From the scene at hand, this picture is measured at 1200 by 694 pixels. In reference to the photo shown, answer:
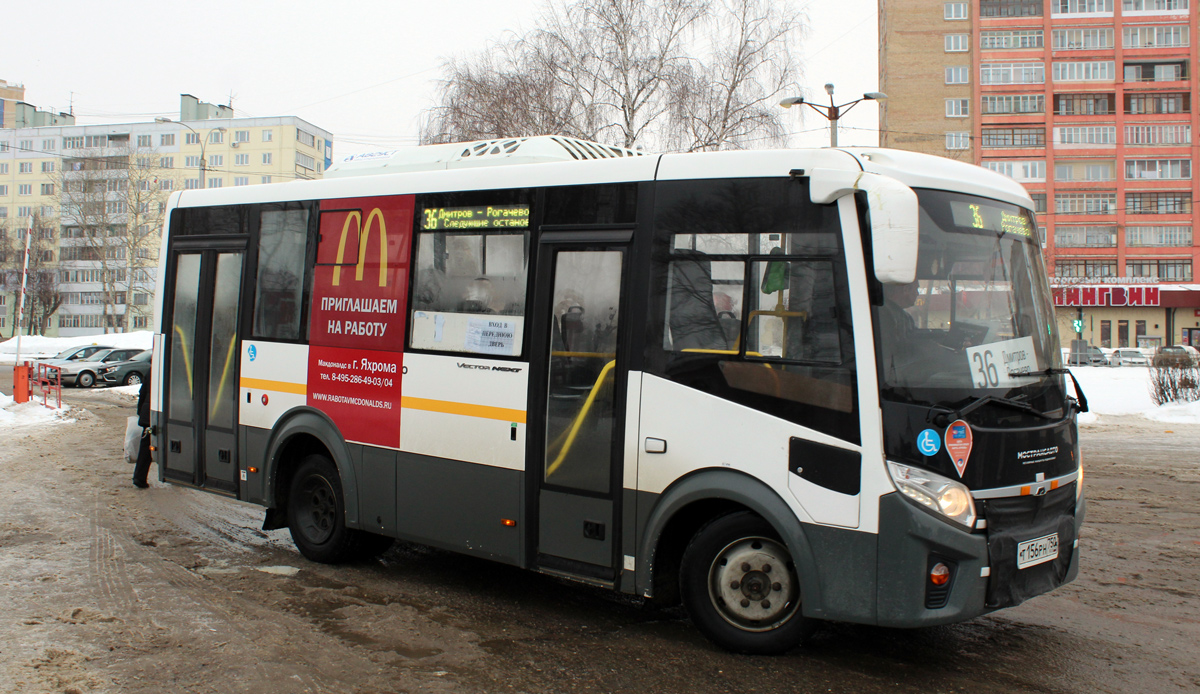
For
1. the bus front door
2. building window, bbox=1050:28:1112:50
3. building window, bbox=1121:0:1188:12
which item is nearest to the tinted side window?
the bus front door

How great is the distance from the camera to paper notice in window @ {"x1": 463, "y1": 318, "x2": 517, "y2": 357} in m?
5.97

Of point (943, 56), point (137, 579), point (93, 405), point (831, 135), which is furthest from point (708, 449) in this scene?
point (943, 56)

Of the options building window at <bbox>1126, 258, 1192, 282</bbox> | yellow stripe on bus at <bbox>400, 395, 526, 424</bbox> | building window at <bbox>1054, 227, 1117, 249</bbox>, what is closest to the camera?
yellow stripe on bus at <bbox>400, 395, 526, 424</bbox>

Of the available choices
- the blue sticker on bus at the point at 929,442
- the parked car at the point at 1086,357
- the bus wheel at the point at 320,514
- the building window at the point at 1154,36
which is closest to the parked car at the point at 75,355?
the bus wheel at the point at 320,514

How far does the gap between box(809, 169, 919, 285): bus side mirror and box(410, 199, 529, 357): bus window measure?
2363 millimetres

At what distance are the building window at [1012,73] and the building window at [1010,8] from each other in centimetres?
414

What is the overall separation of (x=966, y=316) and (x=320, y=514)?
5139mm

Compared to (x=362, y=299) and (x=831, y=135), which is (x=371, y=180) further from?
(x=831, y=135)

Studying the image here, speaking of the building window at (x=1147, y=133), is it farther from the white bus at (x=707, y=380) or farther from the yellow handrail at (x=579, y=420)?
the yellow handrail at (x=579, y=420)

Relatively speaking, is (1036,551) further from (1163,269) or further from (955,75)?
(955,75)

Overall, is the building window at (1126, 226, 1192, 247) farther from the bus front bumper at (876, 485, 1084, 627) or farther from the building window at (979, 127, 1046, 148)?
the bus front bumper at (876, 485, 1084, 627)

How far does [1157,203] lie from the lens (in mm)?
72938

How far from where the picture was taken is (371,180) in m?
7.02

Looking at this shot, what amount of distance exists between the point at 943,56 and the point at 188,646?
83.6 m
